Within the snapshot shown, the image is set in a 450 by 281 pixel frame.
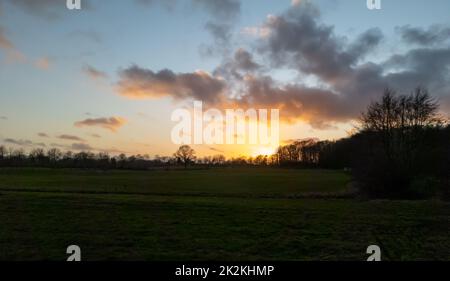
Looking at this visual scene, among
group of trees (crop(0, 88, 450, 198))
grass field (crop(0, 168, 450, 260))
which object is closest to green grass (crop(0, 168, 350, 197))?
group of trees (crop(0, 88, 450, 198))

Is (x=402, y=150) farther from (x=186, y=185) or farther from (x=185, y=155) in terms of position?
(x=185, y=155)

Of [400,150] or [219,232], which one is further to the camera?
[400,150]

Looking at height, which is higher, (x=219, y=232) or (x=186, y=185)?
(x=219, y=232)

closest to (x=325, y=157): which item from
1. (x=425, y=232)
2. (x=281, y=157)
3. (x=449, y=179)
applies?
(x=281, y=157)

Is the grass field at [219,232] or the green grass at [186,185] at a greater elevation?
the grass field at [219,232]

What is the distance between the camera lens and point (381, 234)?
43.1ft

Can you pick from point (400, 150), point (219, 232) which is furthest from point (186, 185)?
point (219, 232)

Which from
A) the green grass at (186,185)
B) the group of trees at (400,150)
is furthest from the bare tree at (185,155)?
the group of trees at (400,150)

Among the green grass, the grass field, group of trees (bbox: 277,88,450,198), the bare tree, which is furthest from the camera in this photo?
the bare tree

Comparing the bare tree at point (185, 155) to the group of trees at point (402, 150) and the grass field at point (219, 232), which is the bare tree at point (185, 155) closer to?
the group of trees at point (402, 150)

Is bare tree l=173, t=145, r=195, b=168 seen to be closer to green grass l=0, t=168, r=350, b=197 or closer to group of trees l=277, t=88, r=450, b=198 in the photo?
green grass l=0, t=168, r=350, b=197

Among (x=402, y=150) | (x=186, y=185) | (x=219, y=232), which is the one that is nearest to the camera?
(x=219, y=232)
